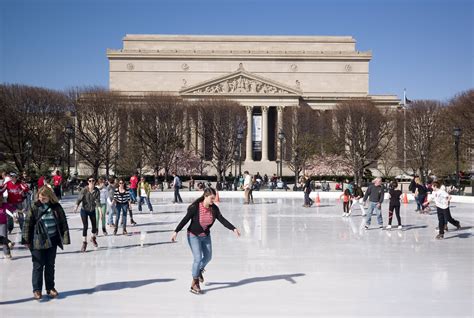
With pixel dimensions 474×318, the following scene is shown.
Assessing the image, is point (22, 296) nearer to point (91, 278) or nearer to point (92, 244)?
point (91, 278)

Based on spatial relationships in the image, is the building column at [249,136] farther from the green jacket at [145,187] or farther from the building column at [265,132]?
the green jacket at [145,187]

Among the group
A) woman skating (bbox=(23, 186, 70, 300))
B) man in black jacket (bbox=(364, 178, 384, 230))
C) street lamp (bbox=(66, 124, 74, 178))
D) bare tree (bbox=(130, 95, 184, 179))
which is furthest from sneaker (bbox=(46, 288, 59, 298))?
bare tree (bbox=(130, 95, 184, 179))

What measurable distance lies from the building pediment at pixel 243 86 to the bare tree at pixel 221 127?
1342 centimetres

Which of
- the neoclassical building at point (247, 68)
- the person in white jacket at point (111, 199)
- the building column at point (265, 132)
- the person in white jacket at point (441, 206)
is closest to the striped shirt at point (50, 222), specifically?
the person in white jacket at point (111, 199)

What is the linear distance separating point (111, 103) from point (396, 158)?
27.9 m

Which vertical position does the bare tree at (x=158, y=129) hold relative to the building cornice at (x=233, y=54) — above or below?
below

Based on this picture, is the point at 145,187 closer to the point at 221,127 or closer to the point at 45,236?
the point at 45,236

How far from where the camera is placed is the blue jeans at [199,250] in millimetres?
9141

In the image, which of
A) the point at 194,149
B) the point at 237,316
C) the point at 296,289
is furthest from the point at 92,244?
Result: the point at 194,149

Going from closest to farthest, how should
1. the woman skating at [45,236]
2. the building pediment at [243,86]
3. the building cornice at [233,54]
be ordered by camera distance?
the woman skating at [45,236] → the building pediment at [243,86] → the building cornice at [233,54]

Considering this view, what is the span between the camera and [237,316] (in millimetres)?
7809

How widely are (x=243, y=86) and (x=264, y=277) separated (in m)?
70.4

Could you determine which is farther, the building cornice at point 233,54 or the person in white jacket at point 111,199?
the building cornice at point 233,54

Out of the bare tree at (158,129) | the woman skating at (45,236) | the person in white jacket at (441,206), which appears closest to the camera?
the woman skating at (45,236)
